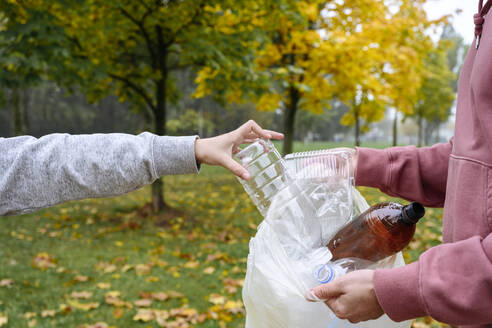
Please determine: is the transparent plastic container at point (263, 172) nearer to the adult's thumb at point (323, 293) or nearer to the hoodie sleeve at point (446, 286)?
the adult's thumb at point (323, 293)

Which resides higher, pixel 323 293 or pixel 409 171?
pixel 409 171

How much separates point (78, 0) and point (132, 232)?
3429 mm

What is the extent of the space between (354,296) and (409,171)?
2.47 ft

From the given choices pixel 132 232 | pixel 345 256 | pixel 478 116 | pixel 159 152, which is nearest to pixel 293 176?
pixel 345 256

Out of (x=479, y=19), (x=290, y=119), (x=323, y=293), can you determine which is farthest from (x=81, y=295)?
(x=290, y=119)

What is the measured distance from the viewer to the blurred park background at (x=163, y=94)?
4023mm

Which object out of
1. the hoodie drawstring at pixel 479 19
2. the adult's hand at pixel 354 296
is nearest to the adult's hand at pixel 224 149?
the adult's hand at pixel 354 296

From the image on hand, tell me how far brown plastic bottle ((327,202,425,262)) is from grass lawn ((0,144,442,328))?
53.5 inches

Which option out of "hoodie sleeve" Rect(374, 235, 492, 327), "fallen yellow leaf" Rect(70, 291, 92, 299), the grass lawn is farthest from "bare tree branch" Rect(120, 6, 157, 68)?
"hoodie sleeve" Rect(374, 235, 492, 327)

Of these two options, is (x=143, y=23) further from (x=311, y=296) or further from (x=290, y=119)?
(x=311, y=296)

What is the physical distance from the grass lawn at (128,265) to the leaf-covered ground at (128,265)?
11mm

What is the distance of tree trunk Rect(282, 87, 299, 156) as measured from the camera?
10.2m

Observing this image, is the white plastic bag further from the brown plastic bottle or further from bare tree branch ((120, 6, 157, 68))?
bare tree branch ((120, 6, 157, 68))

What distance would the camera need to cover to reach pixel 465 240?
1.07m
